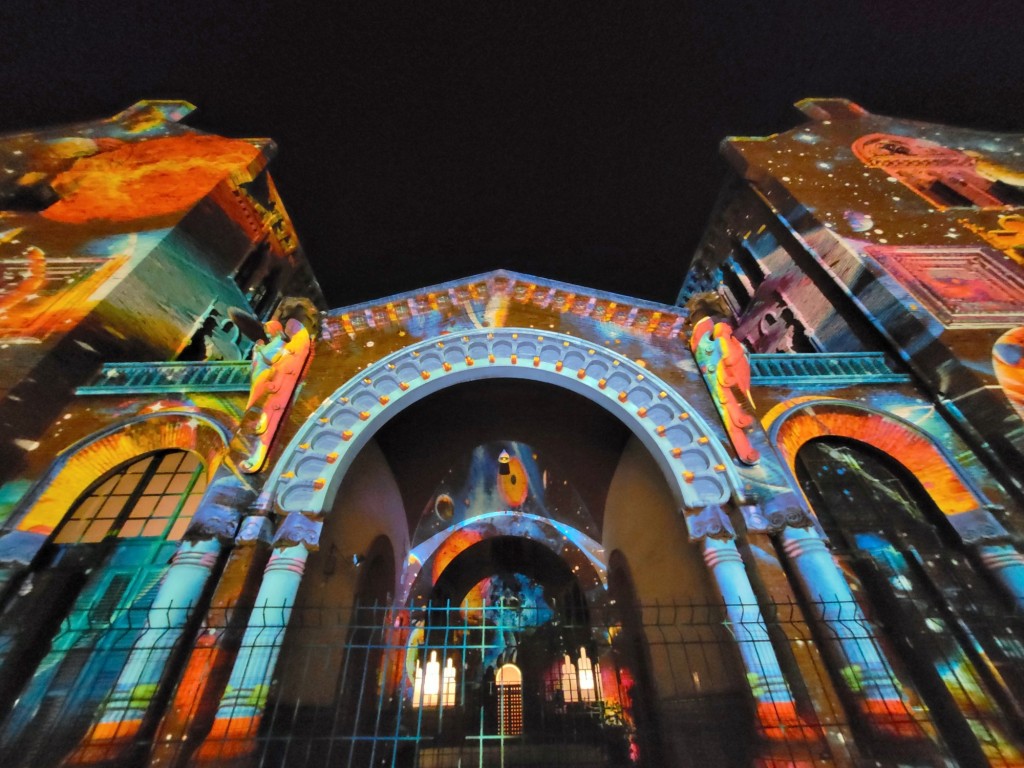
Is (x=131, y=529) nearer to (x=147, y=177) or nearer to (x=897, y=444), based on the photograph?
(x=147, y=177)

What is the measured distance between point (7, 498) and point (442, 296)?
7910mm

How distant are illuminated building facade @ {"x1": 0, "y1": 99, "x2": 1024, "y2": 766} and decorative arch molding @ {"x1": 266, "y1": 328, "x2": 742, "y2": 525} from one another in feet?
0.20

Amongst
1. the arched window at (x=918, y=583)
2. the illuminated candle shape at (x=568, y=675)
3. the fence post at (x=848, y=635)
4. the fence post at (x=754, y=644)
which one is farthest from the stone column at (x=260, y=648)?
the illuminated candle shape at (x=568, y=675)

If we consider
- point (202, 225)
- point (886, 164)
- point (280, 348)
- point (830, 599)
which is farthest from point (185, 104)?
point (886, 164)

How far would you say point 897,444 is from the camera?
8312 millimetres

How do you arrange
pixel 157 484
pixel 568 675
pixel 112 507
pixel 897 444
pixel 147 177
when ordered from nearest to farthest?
pixel 112 507 < pixel 897 444 < pixel 157 484 < pixel 147 177 < pixel 568 675

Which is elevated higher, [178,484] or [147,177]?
[147,177]

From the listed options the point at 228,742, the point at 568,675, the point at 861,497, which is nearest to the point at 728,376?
the point at 861,497

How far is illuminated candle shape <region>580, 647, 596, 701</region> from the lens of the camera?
15211 mm

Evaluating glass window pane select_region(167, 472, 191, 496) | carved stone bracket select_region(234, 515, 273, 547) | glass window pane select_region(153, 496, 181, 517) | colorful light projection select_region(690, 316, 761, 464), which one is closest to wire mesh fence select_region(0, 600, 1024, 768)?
carved stone bracket select_region(234, 515, 273, 547)

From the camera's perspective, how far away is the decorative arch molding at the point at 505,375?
288 inches

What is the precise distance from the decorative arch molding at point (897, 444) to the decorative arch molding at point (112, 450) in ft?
32.6

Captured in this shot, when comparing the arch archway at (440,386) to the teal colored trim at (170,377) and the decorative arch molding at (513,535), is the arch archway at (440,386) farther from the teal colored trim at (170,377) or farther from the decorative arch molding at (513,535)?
the decorative arch molding at (513,535)

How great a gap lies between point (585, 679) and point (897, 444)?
12.9m
